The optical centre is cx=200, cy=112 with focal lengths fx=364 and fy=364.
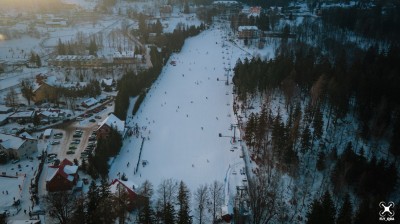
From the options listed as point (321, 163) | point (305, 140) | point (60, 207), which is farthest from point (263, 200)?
point (60, 207)

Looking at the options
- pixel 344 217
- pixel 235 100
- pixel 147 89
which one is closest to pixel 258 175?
pixel 344 217

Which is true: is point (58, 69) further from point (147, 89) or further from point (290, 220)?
point (290, 220)

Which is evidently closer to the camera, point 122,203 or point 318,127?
point 122,203

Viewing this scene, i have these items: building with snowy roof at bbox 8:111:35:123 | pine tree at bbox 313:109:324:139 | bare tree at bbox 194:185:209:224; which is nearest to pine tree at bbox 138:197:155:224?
bare tree at bbox 194:185:209:224

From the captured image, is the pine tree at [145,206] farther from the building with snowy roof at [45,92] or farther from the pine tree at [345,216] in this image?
the building with snowy roof at [45,92]

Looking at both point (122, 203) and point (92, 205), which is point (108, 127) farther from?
point (92, 205)
